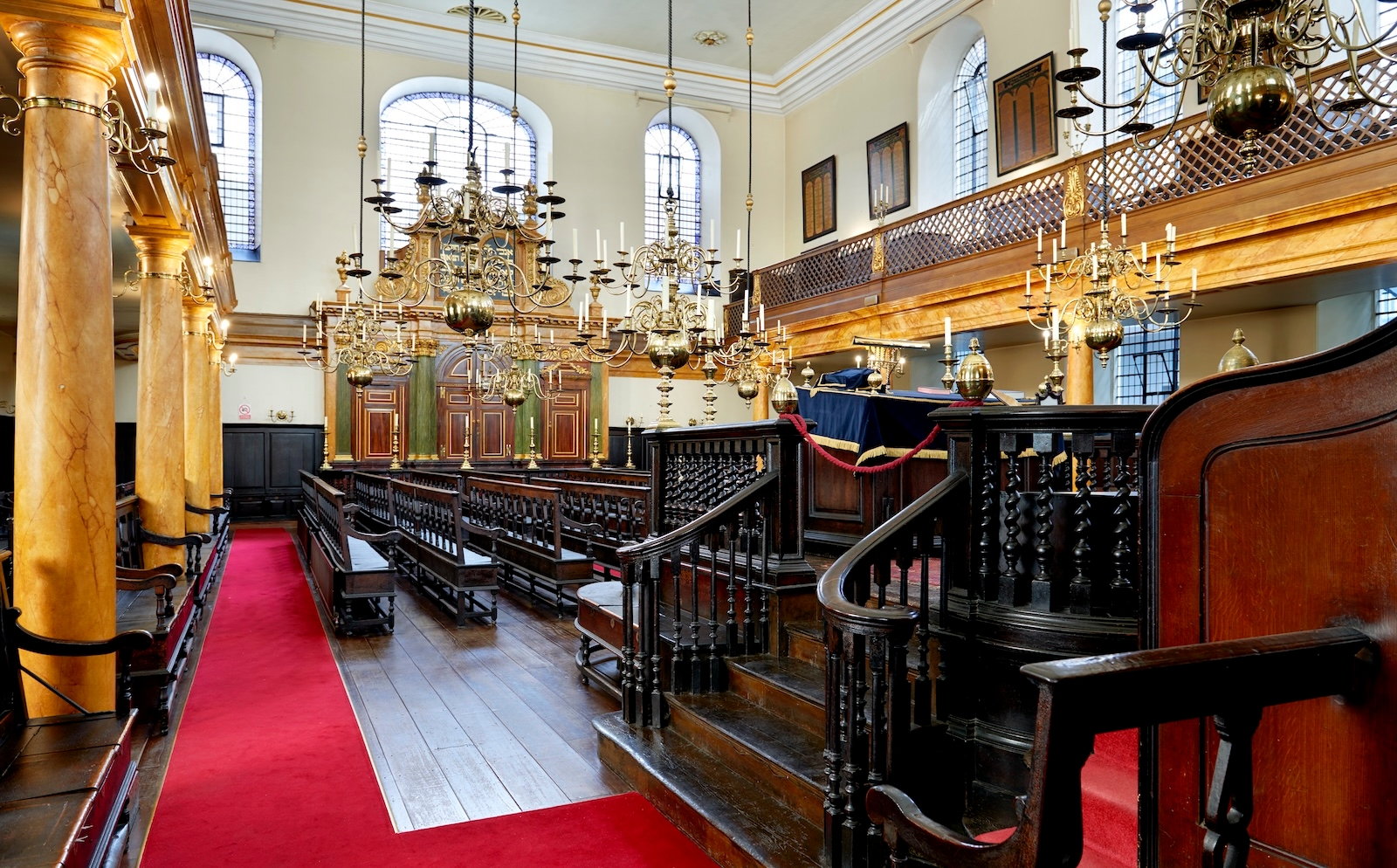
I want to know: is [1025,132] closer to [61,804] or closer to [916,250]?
[916,250]

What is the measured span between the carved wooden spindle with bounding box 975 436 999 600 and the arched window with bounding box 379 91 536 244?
47.4ft

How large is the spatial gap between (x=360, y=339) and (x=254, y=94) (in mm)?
6763

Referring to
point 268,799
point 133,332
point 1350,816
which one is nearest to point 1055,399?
point 1350,816

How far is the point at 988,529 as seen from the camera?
3.04 meters

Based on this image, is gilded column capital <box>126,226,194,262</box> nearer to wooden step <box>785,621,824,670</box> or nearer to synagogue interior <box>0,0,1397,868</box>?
synagogue interior <box>0,0,1397,868</box>

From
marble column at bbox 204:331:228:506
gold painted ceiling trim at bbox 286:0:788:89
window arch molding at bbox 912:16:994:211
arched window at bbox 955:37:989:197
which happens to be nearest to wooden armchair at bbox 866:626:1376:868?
marble column at bbox 204:331:228:506

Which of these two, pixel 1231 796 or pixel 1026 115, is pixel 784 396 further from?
pixel 1026 115

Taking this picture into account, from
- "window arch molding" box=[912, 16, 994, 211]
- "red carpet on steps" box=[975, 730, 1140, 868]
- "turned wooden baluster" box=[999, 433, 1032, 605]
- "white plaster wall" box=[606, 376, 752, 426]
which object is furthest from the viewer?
"white plaster wall" box=[606, 376, 752, 426]

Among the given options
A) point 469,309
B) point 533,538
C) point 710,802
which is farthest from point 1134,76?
point 710,802

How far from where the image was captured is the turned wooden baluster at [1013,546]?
2963 mm

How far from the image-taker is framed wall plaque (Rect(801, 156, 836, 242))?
682 inches

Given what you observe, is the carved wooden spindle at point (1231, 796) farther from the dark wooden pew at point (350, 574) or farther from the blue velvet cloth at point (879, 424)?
the dark wooden pew at point (350, 574)

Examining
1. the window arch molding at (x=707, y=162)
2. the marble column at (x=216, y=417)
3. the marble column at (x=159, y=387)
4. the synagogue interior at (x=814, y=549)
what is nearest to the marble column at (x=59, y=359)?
the synagogue interior at (x=814, y=549)

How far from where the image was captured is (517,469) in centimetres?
1586
